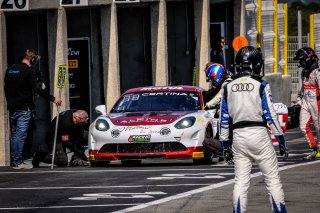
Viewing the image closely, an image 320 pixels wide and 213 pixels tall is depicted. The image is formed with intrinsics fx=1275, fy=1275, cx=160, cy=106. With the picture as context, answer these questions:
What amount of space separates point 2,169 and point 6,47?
423 cm

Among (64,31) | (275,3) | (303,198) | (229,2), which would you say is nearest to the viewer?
(303,198)

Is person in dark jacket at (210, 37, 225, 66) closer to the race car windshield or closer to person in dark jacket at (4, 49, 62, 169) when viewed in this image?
the race car windshield

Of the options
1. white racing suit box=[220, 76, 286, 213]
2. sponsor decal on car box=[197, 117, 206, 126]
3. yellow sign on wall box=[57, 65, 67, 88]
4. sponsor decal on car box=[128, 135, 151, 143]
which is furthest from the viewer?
yellow sign on wall box=[57, 65, 67, 88]

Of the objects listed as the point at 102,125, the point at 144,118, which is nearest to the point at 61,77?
the point at 102,125

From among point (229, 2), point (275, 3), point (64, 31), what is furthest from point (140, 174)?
point (275, 3)

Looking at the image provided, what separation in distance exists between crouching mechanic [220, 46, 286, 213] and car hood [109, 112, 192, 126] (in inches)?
330

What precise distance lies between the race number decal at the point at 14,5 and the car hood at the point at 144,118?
4793 millimetres

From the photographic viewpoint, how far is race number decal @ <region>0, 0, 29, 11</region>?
84.8 feet

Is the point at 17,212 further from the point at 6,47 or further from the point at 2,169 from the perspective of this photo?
the point at 6,47

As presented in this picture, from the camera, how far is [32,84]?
2212cm

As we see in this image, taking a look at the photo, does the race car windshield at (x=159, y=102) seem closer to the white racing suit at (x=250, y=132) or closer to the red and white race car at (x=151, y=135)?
the red and white race car at (x=151, y=135)

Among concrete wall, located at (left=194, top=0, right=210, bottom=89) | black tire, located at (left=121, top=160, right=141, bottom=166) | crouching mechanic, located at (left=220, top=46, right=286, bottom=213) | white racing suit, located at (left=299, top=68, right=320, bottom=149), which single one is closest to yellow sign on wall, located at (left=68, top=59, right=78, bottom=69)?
concrete wall, located at (left=194, top=0, right=210, bottom=89)

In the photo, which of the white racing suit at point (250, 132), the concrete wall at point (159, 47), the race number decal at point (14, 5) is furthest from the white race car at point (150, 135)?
the concrete wall at point (159, 47)

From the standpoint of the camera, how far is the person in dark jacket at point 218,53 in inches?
1408
